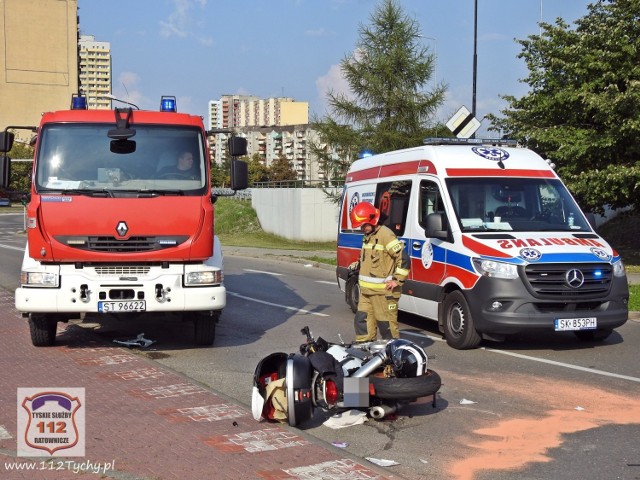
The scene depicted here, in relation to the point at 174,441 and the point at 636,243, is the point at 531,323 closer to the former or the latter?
the point at 174,441

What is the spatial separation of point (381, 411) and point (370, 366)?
1.21 ft

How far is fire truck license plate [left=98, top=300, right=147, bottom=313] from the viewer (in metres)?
9.73

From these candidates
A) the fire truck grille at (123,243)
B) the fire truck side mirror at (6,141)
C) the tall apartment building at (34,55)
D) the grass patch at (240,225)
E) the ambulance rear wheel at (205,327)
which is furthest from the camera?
the tall apartment building at (34,55)

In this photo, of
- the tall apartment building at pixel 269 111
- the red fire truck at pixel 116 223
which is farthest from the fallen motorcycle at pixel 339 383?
the tall apartment building at pixel 269 111

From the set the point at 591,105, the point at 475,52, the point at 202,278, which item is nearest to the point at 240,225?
the point at 475,52

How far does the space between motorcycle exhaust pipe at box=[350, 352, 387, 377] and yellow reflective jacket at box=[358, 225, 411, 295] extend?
162cm

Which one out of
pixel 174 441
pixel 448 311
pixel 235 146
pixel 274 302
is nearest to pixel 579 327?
pixel 448 311

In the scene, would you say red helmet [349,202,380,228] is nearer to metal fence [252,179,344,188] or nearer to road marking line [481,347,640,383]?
road marking line [481,347,640,383]

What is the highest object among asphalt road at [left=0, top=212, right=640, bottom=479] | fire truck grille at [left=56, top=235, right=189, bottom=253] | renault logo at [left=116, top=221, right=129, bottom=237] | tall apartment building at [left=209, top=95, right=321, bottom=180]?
tall apartment building at [left=209, top=95, right=321, bottom=180]

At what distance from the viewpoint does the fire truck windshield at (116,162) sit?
9.97 meters

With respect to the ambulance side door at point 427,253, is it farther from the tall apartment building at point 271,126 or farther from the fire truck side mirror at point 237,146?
the tall apartment building at point 271,126

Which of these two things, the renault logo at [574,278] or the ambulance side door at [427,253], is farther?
the ambulance side door at [427,253]

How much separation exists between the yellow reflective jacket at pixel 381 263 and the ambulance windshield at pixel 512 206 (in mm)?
2210
